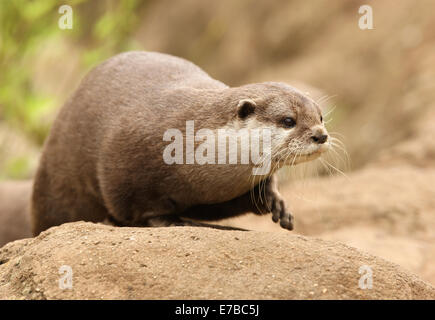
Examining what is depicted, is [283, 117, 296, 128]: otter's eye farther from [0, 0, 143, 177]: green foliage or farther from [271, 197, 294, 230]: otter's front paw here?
[0, 0, 143, 177]: green foliage

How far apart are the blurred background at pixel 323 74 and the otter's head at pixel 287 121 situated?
1.59 ft

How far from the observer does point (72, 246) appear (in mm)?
2730

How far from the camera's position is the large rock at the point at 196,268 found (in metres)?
2.40

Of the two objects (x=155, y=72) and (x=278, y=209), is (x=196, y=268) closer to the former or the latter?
(x=278, y=209)

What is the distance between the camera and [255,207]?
11.9 ft

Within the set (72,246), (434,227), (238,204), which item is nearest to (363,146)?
(434,227)

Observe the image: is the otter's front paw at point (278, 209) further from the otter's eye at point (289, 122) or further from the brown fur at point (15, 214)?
the brown fur at point (15, 214)

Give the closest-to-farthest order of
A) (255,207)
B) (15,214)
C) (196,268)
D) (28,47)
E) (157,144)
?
(196,268)
(157,144)
(255,207)
(15,214)
(28,47)

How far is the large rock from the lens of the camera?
7.86 feet

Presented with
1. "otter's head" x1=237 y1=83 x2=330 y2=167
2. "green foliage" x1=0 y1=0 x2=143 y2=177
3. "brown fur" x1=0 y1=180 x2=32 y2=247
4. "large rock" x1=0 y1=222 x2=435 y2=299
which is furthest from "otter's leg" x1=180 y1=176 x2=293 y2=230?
"green foliage" x1=0 y1=0 x2=143 y2=177

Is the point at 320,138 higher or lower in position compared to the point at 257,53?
lower

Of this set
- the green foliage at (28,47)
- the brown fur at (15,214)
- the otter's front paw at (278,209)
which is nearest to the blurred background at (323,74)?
the green foliage at (28,47)

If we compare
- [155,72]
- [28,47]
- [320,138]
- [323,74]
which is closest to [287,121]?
[320,138]

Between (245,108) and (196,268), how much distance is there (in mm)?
1108
